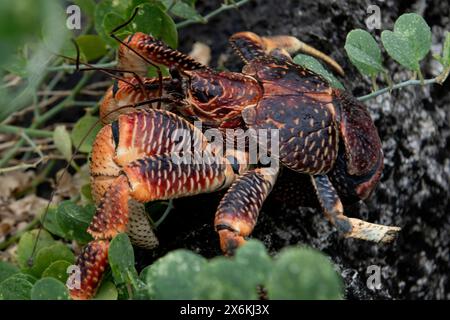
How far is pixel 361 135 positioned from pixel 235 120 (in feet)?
1.06

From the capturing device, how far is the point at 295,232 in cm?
173

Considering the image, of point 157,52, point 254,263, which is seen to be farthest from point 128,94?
point 254,263

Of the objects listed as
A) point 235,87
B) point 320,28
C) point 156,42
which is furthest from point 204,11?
point 235,87

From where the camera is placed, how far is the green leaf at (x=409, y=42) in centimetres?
154

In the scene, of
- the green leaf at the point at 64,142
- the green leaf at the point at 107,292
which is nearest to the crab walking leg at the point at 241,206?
the green leaf at the point at 107,292

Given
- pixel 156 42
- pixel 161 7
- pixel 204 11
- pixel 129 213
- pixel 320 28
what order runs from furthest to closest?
pixel 204 11, pixel 320 28, pixel 161 7, pixel 156 42, pixel 129 213

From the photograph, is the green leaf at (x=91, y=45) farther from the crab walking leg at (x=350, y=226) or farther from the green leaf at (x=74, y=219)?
the crab walking leg at (x=350, y=226)

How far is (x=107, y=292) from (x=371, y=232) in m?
0.62

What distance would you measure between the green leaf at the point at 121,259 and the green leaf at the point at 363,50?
2.37 feet

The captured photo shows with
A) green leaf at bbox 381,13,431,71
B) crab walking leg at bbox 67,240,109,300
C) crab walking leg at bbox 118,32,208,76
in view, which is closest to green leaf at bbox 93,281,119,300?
crab walking leg at bbox 67,240,109,300

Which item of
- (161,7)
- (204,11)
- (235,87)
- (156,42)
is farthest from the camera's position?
(204,11)

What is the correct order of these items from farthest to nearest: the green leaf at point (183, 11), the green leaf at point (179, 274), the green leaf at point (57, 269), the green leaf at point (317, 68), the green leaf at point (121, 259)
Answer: the green leaf at point (183, 11) < the green leaf at point (317, 68) < the green leaf at point (57, 269) < the green leaf at point (121, 259) < the green leaf at point (179, 274)

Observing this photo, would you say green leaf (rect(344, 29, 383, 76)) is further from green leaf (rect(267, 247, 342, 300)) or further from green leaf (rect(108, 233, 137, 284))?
green leaf (rect(267, 247, 342, 300))
